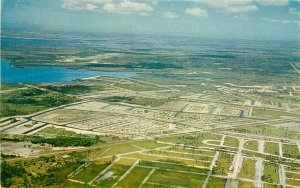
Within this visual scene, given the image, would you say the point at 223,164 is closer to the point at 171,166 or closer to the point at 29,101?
the point at 171,166

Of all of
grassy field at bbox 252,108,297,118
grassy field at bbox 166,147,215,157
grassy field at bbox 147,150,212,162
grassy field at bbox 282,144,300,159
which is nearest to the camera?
grassy field at bbox 147,150,212,162

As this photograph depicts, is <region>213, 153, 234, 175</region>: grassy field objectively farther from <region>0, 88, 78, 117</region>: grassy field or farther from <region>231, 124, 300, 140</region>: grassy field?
<region>0, 88, 78, 117</region>: grassy field

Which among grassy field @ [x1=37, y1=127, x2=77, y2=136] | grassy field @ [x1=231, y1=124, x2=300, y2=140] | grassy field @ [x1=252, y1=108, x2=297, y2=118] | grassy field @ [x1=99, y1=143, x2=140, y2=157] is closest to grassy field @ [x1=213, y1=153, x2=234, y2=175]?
grassy field @ [x1=99, y1=143, x2=140, y2=157]

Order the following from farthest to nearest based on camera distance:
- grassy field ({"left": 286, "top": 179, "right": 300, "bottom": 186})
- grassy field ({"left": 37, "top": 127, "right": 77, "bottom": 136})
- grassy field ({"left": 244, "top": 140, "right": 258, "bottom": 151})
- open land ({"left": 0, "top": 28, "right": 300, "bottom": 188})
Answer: grassy field ({"left": 37, "top": 127, "right": 77, "bottom": 136}) < grassy field ({"left": 244, "top": 140, "right": 258, "bottom": 151}) < open land ({"left": 0, "top": 28, "right": 300, "bottom": 188}) < grassy field ({"left": 286, "top": 179, "right": 300, "bottom": 186})

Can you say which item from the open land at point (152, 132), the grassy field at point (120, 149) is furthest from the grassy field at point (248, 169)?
the grassy field at point (120, 149)

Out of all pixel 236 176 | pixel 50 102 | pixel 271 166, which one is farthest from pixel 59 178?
pixel 50 102

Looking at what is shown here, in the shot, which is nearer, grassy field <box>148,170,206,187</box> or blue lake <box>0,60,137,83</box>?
grassy field <box>148,170,206,187</box>
